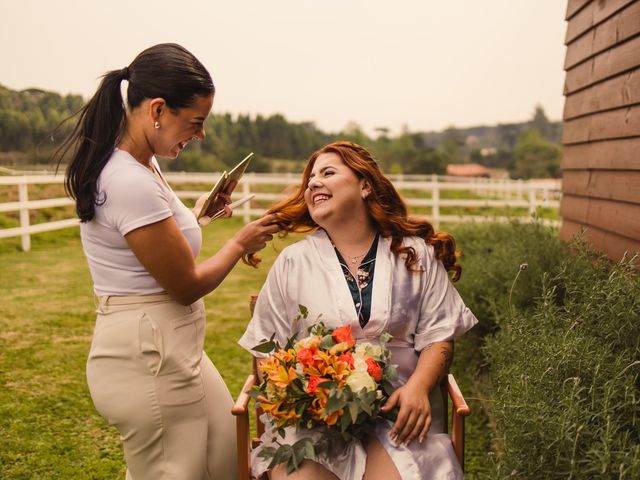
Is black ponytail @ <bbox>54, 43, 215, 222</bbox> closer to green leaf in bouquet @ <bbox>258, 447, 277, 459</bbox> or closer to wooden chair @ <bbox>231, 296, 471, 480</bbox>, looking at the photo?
wooden chair @ <bbox>231, 296, 471, 480</bbox>

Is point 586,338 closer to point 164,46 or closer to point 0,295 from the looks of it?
point 164,46

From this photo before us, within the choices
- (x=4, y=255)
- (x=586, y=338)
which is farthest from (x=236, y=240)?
(x=4, y=255)

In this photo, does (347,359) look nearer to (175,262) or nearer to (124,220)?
(175,262)

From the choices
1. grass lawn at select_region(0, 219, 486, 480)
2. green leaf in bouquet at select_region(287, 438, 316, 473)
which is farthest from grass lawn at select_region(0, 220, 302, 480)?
green leaf in bouquet at select_region(287, 438, 316, 473)

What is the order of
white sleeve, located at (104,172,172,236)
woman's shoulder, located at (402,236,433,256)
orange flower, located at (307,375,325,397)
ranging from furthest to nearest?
woman's shoulder, located at (402,236,433,256) → orange flower, located at (307,375,325,397) → white sleeve, located at (104,172,172,236)

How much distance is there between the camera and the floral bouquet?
83.4 inches

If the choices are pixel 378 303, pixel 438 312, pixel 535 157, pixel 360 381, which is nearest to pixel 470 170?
pixel 535 157

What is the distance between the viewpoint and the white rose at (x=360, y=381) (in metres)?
2.12

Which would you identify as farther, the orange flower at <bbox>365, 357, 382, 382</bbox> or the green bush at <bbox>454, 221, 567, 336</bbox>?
the green bush at <bbox>454, 221, 567, 336</bbox>

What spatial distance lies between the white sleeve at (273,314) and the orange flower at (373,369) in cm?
63

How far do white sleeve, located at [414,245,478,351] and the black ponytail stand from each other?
124 centimetres

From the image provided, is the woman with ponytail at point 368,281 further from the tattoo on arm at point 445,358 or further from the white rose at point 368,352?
the white rose at point 368,352

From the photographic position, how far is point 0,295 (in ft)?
26.5

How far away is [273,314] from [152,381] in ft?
2.36
